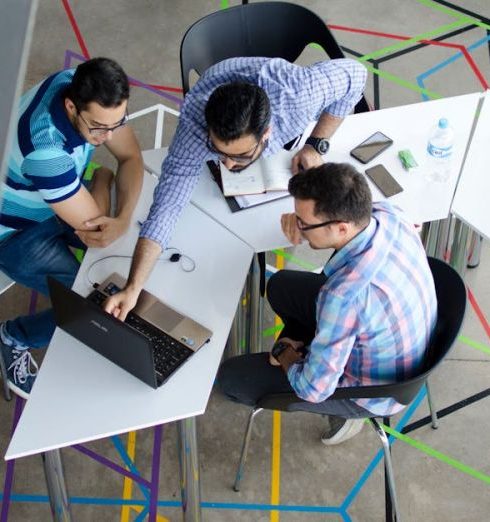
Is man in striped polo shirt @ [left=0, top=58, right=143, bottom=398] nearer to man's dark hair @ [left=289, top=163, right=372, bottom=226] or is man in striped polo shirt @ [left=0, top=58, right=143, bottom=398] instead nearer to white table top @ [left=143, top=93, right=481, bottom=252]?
white table top @ [left=143, top=93, right=481, bottom=252]

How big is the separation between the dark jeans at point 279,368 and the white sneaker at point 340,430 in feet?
1.39

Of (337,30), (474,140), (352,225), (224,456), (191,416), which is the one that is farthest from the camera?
(337,30)

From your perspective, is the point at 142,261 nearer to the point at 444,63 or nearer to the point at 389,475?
the point at 389,475

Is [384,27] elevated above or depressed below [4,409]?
above

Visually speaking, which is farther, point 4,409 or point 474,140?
point 4,409

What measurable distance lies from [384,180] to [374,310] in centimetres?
80

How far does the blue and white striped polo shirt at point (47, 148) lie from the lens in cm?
229

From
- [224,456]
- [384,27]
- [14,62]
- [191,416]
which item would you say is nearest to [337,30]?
[384,27]

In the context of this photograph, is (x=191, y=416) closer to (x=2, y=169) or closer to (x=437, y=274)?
(x=437, y=274)

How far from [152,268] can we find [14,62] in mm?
2044

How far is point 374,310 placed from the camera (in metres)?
1.96

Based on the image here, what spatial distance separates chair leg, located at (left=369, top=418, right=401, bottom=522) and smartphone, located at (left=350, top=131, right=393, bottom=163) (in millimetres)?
941

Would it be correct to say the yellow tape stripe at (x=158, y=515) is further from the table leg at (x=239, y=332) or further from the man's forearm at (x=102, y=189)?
the man's forearm at (x=102, y=189)

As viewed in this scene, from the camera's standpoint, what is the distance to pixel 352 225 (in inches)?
77.9
